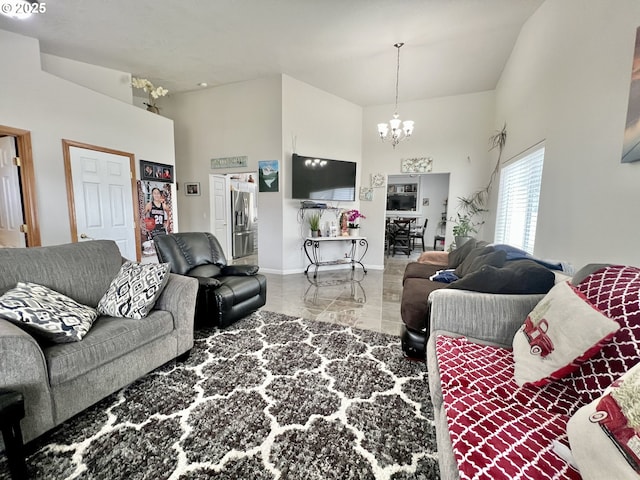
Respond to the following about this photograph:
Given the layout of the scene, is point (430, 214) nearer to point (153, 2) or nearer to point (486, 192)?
point (486, 192)

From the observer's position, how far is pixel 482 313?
5.22ft

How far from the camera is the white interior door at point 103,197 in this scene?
3.55 meters

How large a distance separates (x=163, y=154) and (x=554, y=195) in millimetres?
5250

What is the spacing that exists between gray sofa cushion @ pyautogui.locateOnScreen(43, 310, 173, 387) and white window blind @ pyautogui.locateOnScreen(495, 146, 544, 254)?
11.7 feet

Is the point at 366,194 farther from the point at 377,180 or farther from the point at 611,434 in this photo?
the point at 611,434

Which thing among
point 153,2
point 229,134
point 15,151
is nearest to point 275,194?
point 229,134

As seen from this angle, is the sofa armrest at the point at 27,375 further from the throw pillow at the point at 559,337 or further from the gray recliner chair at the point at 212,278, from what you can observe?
the throw pillow at the point at 559,337

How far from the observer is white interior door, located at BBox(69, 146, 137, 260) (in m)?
3.55

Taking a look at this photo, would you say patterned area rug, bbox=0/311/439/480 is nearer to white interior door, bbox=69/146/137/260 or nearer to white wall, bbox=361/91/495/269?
white interior door, bbox=69/146/137/260

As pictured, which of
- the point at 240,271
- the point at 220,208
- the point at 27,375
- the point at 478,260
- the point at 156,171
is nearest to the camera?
the point at 27,375

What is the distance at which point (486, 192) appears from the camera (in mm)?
5121

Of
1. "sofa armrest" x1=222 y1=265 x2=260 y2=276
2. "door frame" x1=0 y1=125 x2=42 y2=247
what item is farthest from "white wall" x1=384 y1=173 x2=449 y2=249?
"door frame" x1=0 y1=125 x2=42 y2=247

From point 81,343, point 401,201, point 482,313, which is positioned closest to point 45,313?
point 81,343

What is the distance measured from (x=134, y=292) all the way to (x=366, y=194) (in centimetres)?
479
